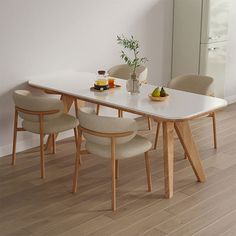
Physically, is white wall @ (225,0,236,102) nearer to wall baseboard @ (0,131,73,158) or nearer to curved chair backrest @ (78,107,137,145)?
wall baseboard @ (0,131,73,158)

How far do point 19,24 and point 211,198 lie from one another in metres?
2.25

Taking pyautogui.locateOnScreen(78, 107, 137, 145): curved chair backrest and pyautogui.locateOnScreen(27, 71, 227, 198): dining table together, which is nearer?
pyautogui.locateOnScreen(78, 107, 137, 145): curved chair backrest

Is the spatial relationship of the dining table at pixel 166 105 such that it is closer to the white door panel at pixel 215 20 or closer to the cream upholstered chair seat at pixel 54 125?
the cream upholstered chair seat at pixel 54 125

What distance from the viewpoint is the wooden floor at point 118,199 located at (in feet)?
10.1

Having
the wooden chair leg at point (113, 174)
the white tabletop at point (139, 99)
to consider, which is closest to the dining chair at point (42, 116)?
the white tabletop at point (139, 99)

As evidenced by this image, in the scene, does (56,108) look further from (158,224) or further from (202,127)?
(202,127)

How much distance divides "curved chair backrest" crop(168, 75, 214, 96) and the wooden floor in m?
0.60

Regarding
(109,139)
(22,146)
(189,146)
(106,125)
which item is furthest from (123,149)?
(22,146)

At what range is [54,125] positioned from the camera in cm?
388

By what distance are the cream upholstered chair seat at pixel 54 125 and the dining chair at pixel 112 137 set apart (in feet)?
1.58

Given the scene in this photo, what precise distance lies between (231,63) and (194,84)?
2.01 m

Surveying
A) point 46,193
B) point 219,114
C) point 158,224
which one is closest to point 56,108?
point 46,193

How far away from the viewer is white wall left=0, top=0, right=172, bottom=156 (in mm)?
4188

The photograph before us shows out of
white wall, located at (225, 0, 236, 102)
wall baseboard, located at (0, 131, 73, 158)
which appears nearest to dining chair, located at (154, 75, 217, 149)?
wall baseboard, located at (0, 131, 73, 158)
